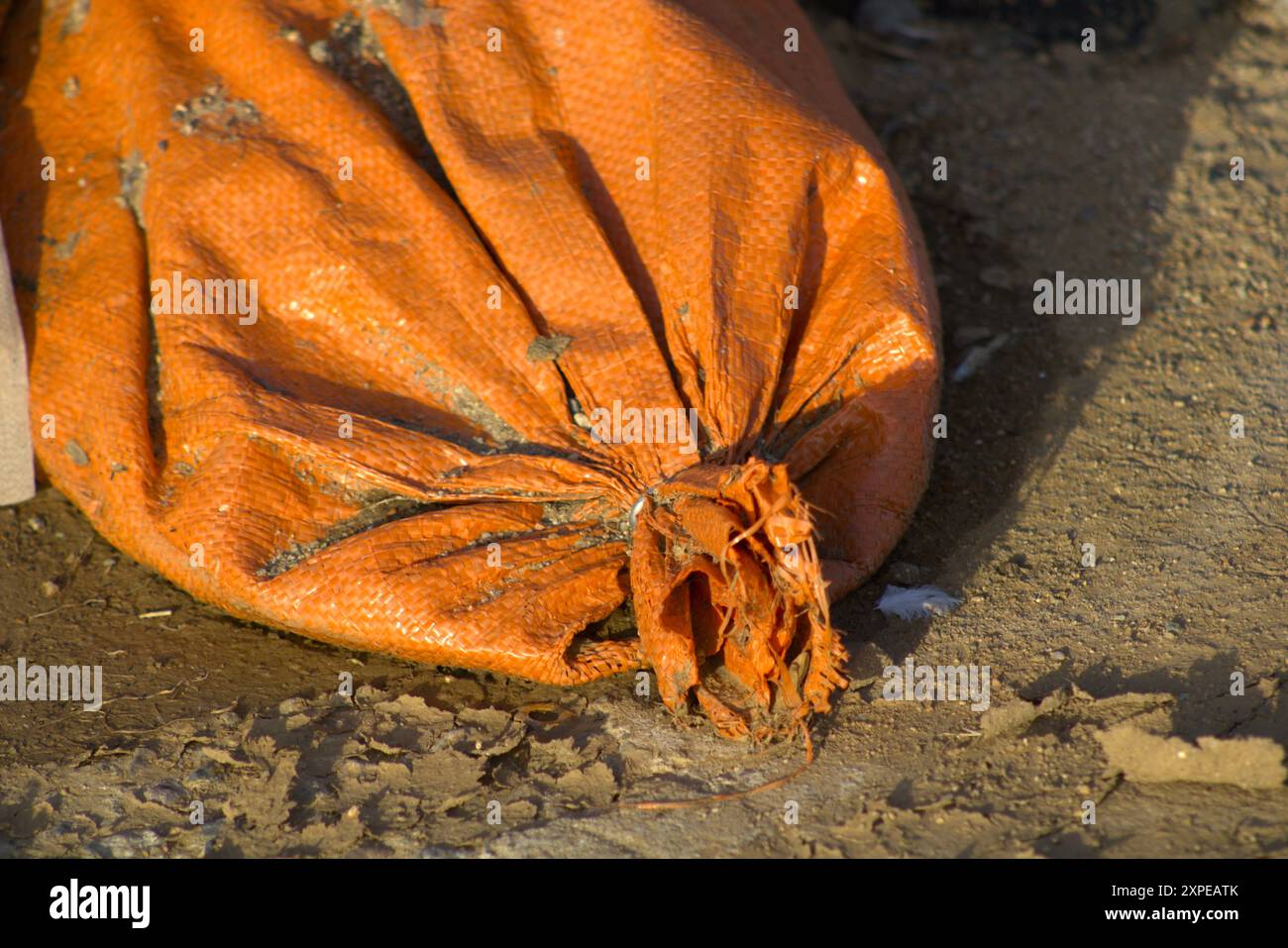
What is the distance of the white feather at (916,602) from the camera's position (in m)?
3.57

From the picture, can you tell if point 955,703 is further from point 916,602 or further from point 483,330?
point 483,330

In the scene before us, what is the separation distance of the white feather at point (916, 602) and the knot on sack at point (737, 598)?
0.45 meters

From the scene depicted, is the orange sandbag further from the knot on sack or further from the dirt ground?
the dirt ground

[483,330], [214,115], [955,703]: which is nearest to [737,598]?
[955,703]

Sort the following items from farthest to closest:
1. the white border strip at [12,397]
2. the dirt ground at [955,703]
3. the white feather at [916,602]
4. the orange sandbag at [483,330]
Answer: the white border strip at [12,397] < the white feather at [916,602] < the orange sandbag at [483,330] < the dirt ground at [955,703]

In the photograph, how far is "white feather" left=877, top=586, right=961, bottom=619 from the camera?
3574 millimetres

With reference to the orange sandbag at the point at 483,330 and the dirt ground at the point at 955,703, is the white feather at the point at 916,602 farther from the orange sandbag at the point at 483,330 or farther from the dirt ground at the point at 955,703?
the orange sandbag at the point at 483,330

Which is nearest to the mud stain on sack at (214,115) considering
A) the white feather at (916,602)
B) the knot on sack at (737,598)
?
the knot on sack at (737,598)

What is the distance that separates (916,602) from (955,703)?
0.38m

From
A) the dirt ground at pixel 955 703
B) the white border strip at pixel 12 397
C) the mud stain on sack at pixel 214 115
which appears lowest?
the dirt ground at pixel 955 703

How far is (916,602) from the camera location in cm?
360

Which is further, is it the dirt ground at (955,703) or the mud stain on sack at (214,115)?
the mud stain on sack at (214,115)

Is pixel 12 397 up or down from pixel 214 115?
down

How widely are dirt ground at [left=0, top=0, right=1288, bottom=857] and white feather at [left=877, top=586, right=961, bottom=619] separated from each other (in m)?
0.03
